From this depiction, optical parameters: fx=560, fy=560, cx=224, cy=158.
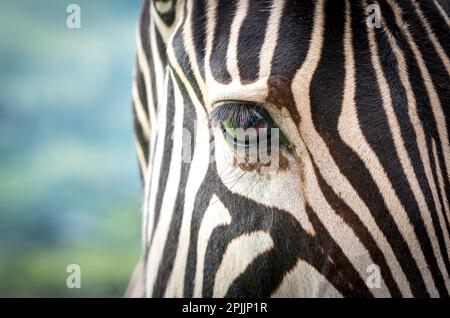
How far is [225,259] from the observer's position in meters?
2.22

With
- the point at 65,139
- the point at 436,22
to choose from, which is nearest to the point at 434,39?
the point at 436,22

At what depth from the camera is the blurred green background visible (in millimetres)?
9289

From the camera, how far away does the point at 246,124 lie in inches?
81.4

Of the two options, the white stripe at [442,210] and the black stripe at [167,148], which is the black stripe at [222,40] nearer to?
the black stripe at [167,148]

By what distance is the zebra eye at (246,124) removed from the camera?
2055mm

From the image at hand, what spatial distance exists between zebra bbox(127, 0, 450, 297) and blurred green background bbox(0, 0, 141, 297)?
22.5 ft

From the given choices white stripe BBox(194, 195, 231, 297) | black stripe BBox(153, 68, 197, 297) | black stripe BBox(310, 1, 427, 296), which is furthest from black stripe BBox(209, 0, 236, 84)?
white stripe BBox(194, 195, 231, 297)

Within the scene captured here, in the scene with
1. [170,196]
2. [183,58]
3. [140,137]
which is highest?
[183,58]

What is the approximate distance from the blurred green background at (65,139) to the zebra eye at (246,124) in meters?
7.01

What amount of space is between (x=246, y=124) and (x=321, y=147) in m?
0.29

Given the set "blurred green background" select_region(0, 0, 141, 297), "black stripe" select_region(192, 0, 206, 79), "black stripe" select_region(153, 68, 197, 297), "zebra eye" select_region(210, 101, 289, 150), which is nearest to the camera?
"zebra eye" select_region(210, 101, 289, 150)

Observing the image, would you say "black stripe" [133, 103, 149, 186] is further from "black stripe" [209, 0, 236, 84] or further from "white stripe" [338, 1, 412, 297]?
"white stripe" [338, 1, 412, 297]

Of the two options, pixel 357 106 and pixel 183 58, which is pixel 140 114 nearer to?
pixel 183 58
